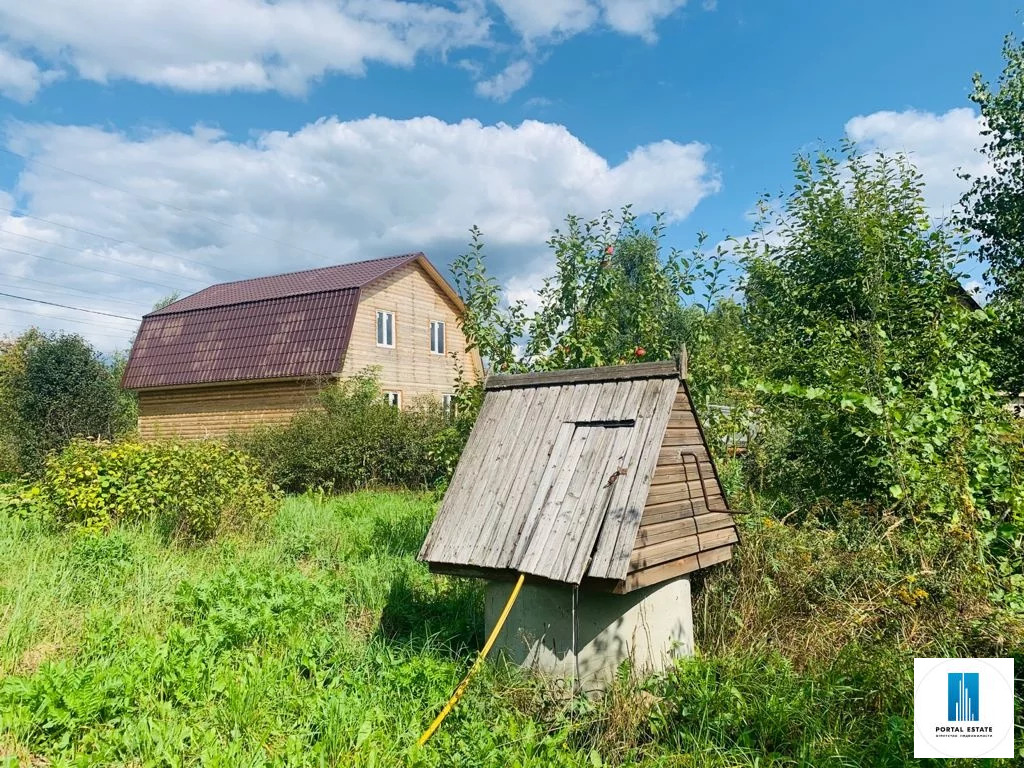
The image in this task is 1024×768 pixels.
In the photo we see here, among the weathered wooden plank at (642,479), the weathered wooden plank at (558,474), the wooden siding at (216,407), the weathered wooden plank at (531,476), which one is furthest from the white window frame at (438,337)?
the weathered wooden plank at (642,479)

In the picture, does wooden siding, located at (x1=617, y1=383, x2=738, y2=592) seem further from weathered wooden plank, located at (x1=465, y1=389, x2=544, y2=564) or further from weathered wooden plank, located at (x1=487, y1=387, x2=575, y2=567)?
weathered wooden plank, located at (x1=465, y1=389, x2=544, y2=564)

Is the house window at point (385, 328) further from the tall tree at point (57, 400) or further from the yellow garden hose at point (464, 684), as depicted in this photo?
the yellow garden hose at point (464, 684)

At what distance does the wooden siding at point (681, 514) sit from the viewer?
4734 mm

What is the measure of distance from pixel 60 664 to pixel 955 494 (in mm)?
6936

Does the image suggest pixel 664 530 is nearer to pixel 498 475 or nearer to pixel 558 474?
pixel 558 474

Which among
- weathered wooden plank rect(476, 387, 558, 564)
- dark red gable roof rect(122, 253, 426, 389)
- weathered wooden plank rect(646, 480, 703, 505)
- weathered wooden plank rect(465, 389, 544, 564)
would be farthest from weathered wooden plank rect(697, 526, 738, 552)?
dark red gable roof rect(122, 253, 426, 389)

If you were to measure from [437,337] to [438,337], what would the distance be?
0.19 ft

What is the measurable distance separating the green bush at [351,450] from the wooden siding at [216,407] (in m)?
3.61

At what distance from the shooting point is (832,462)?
6930mm

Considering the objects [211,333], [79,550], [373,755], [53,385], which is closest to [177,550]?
[79,550]

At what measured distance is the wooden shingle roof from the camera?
4582 millimetres

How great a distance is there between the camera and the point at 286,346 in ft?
67.5

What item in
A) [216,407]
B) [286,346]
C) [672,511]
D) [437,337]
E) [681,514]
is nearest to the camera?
[672,511]

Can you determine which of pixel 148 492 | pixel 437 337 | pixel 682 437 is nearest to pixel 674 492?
pixel 682 437
